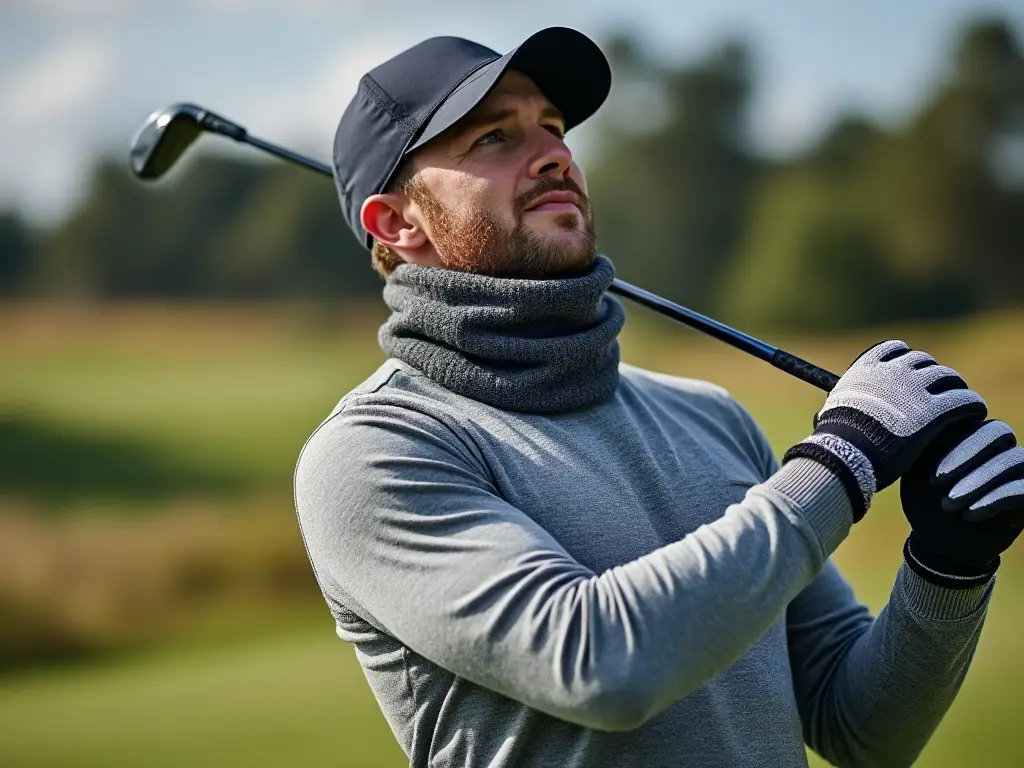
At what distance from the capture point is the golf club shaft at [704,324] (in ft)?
5.04

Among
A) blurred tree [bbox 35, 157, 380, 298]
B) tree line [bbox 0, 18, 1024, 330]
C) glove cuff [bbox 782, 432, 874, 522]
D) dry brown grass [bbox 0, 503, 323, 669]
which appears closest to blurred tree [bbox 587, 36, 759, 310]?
tree line [bbox 0, 18, 1024, 330]

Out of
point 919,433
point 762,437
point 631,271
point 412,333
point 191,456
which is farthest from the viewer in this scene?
point 631,271

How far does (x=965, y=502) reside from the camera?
1.28m

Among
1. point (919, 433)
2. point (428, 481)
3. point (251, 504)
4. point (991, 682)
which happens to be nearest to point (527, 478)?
point (428, 481)

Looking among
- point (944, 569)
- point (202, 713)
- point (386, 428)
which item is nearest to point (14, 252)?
point (202, 713)

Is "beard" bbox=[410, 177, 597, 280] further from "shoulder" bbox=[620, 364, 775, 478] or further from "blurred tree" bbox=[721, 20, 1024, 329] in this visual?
"blurred tree" bbox=[721, 20, 1024, 329]

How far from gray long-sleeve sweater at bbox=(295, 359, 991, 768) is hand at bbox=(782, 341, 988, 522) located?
3 cm

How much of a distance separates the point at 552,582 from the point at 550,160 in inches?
24.4

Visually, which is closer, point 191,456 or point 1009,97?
point 191,456

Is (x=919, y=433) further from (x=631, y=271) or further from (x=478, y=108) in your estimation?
(x=631, y=271)

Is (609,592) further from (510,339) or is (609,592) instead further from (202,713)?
(202,713)

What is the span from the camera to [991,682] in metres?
5.66

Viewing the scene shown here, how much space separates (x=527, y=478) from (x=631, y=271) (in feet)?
26.9

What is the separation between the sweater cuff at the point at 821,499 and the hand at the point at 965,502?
145mm
